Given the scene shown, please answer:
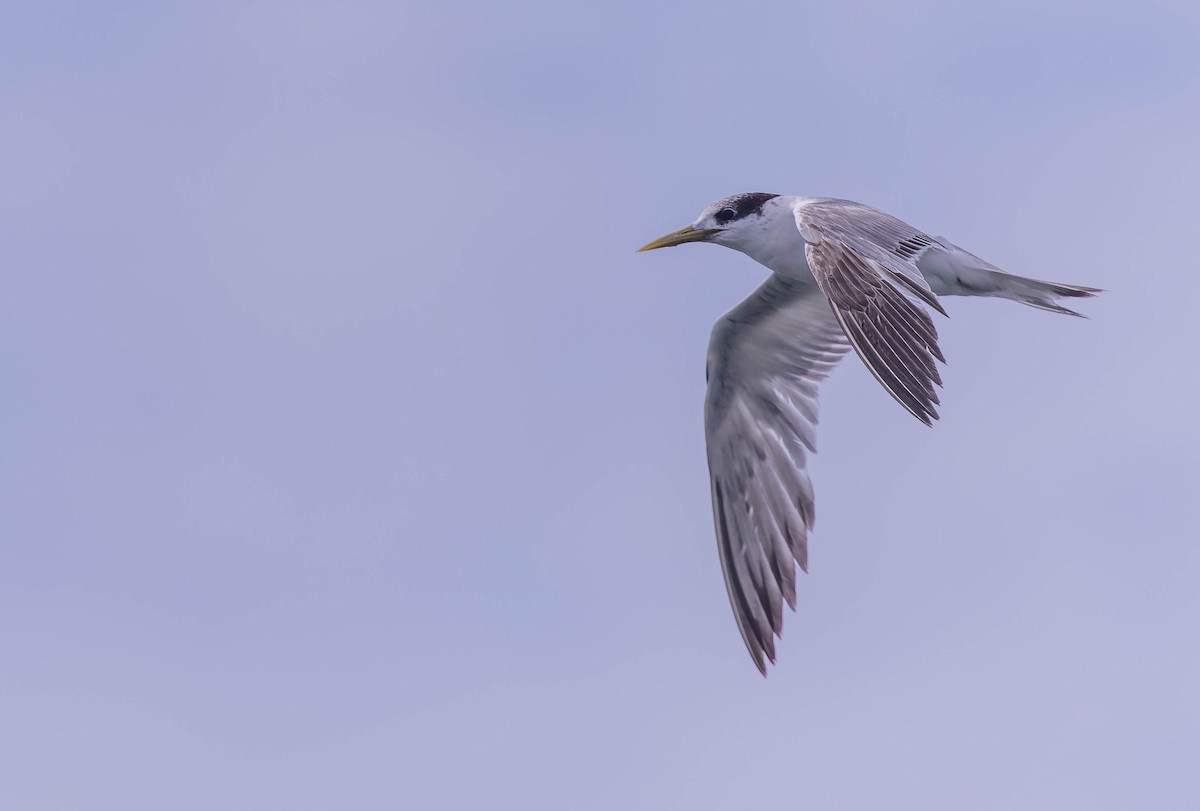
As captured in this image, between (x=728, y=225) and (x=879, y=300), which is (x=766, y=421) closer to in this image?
(x=728, y=225)

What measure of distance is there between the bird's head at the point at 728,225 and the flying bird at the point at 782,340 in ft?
0.05

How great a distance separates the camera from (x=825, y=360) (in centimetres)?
1820

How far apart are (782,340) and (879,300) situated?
192 inches

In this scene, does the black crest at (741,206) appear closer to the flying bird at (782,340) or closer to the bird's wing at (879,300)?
the flying bird at (782,340)

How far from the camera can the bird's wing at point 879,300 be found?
1251 cm

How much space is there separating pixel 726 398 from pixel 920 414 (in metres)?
6.07

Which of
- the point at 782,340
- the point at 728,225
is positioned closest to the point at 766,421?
the point at 782,340

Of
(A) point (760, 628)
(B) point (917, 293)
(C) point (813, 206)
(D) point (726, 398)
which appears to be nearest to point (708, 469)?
(D) point (726, 398)

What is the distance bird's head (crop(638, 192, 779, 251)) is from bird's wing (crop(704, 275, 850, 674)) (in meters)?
1.01

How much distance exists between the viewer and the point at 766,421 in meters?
18.0

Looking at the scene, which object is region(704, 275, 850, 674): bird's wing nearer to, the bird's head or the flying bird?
the flying bird

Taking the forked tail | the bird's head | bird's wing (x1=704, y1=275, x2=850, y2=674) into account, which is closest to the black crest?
the bird's head

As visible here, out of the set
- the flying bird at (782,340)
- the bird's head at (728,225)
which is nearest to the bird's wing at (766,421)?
the flying bird at (782,340)

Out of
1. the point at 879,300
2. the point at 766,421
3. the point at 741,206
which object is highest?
the point at 741,206
